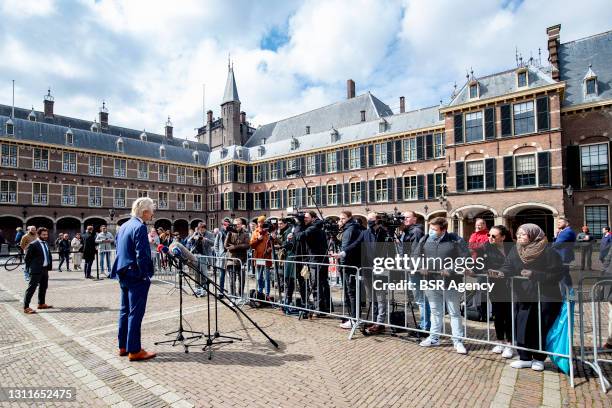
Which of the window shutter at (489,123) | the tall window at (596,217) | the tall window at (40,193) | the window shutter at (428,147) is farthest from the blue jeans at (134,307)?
the tall window at (40,193)

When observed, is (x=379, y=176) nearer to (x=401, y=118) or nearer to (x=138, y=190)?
(x=401, y=118)

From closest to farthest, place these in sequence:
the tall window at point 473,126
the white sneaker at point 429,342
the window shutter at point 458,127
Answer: the white sneaker at point 429,342 → the tall window at point 473,126 → the window shutter at point 458,127

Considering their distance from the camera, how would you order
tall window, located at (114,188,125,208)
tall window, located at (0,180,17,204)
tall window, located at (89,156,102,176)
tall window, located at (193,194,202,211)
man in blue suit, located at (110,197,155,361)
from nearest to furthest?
man in blue suit, located at (110,197,155,361), tall window, located at (0,180,17,204), tall window, located at (89,156,102,176), tall window, located at (114,188,125,208), tall window, located at (193,194,202,211)

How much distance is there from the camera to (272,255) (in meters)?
7.63

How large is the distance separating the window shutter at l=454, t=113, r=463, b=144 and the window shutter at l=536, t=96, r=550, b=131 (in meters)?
4.17

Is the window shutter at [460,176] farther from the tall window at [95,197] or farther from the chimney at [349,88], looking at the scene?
the tall window at [95,197]

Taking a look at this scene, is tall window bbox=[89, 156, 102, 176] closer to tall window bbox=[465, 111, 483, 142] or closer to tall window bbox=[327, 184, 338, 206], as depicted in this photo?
tall window bbox=[327, 184, 338, 206]

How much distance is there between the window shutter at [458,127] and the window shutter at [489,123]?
1.48m

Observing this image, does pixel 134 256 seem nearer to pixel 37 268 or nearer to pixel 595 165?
pixel 37 268

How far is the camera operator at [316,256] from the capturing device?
6.05 metres

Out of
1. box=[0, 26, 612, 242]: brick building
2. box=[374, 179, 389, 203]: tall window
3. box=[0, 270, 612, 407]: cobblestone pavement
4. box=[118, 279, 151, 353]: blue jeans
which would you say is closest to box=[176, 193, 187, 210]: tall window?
box=[0, 26, 612, 242]: brick building

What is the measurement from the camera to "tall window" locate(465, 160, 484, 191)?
20953 millimetres

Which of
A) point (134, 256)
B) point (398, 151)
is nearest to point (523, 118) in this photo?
point (398, 151)

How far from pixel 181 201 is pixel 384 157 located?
24.2 m
